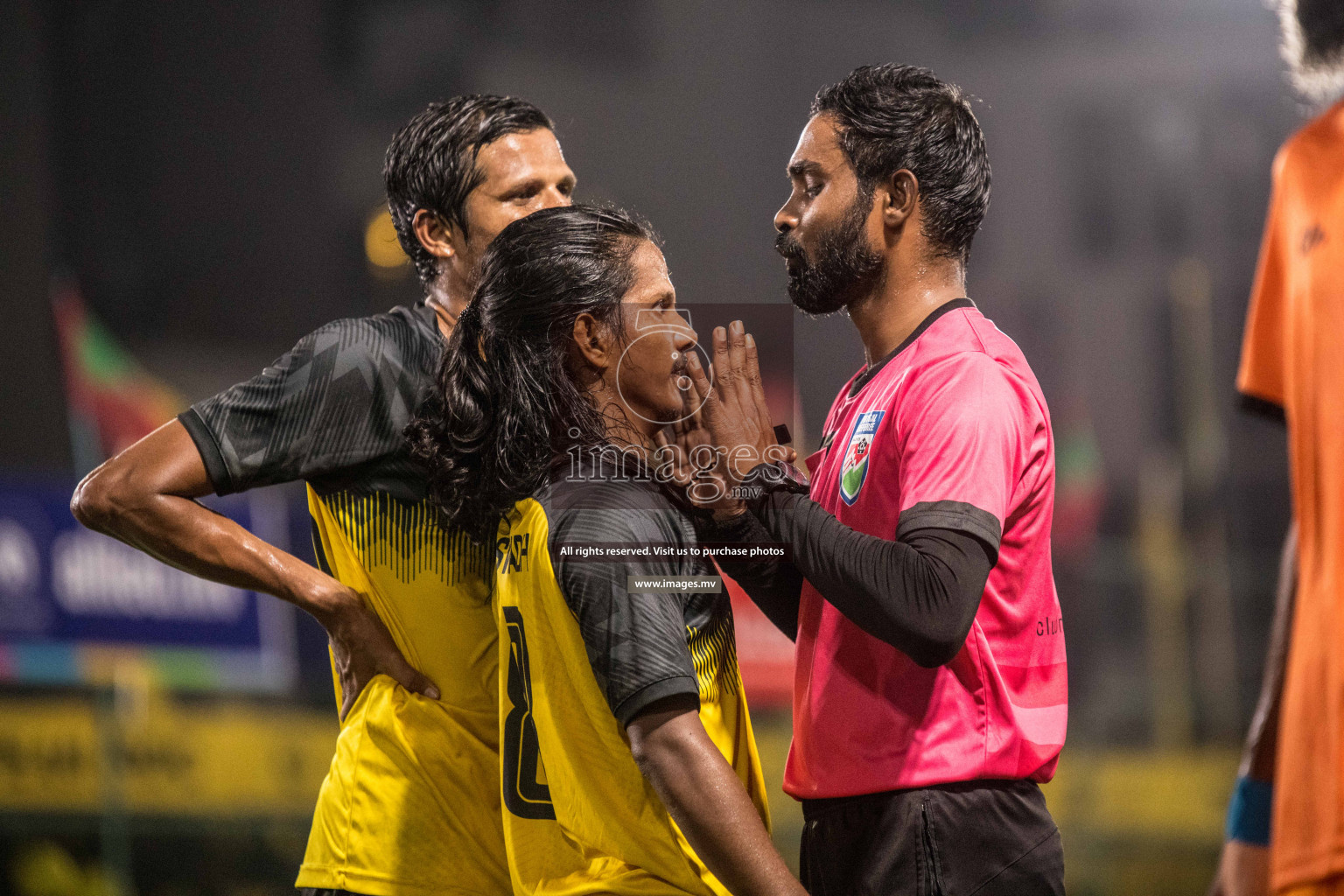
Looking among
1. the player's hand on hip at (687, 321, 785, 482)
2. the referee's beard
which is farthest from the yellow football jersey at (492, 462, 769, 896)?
the referee's beard

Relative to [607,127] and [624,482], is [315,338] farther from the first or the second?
[607,127]

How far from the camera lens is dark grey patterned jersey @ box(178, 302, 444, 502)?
1.60 meters

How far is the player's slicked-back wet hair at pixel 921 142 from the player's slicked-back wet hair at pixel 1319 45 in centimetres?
37

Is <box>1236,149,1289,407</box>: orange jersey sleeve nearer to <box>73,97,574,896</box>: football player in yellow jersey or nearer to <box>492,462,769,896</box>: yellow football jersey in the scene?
<box>492,462,769,896</box>: yellow football jersey

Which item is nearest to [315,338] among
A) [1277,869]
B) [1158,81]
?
[1277,869]

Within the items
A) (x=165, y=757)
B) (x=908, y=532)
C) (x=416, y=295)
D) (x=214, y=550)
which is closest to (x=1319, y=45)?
(x=908, y=532)

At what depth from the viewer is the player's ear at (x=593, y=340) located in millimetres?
1367

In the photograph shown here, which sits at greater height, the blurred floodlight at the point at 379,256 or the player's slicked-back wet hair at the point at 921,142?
the player's slicked-back wet hair at the point at 921,142

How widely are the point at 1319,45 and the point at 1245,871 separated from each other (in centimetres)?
90

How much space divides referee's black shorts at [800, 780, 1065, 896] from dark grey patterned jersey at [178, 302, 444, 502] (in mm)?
755

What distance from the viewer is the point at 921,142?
1.48m

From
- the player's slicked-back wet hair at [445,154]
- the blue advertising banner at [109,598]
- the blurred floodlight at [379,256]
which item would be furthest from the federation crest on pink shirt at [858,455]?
the blurred floodlight at [379,256]

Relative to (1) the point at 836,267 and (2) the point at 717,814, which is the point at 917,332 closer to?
(1) the point at 836,267

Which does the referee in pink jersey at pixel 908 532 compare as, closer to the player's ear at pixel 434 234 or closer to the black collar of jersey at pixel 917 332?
the black collar of jersey at pixel 917 332
